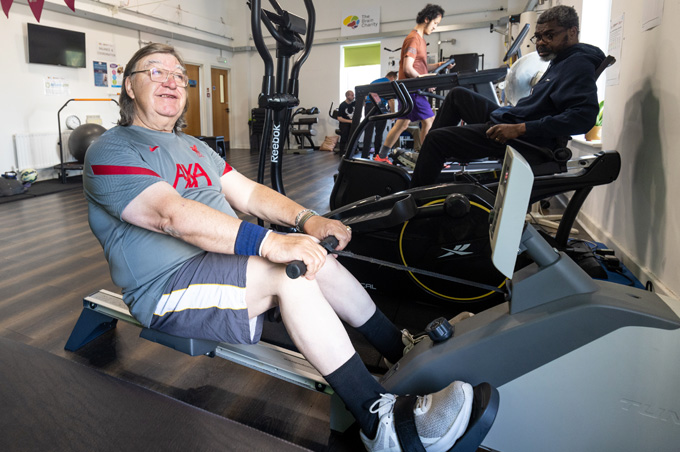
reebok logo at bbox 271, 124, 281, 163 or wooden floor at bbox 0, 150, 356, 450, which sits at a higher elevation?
reebok logo at bbox 271, 124, 281, 163

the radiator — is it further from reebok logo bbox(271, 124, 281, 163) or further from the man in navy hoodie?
the man in navy hoodie

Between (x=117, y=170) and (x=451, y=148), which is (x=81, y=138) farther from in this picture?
(x=117, y=170)

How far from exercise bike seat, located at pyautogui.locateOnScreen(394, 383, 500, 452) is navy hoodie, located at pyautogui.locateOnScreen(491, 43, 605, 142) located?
5.06ft

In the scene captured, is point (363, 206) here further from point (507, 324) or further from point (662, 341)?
point (662, 341)

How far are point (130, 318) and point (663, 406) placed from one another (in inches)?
59.0

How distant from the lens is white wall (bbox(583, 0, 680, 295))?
6.22 feet

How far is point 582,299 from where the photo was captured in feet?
3.25

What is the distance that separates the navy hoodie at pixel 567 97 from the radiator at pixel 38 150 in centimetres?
652

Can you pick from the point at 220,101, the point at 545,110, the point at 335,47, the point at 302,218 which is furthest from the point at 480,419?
the point at 220,101

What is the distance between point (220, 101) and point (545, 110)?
1019 cm

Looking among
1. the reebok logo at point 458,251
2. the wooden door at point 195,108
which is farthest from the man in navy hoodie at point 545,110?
the wooden door at point 195,108

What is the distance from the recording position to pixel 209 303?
3.82 ft

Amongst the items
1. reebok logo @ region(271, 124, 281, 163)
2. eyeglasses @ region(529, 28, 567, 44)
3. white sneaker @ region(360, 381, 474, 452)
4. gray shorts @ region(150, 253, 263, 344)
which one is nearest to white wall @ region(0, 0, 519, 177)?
reebok logo @ region(271, 124, 281, 163)

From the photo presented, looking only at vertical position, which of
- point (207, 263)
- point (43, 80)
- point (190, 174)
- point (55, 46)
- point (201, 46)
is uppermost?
point (201, 46)
